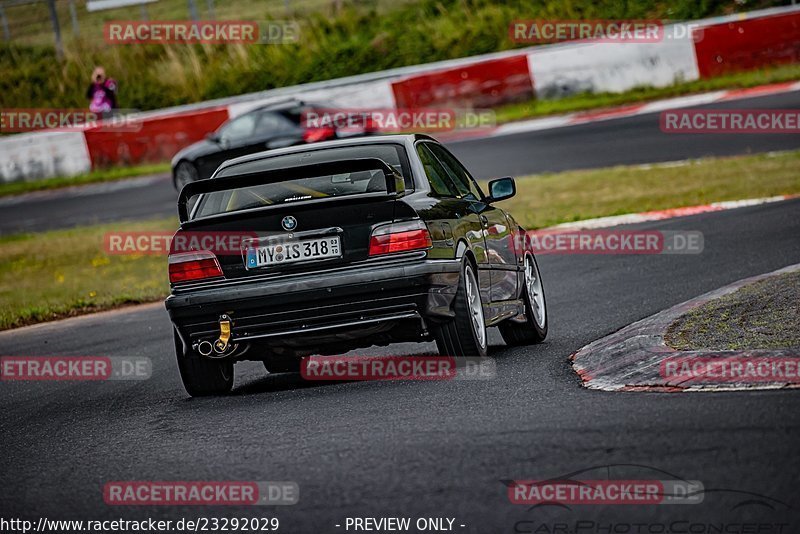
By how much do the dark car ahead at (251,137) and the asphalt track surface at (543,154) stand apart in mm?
697

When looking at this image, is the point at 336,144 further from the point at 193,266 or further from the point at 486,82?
the point at 486,82

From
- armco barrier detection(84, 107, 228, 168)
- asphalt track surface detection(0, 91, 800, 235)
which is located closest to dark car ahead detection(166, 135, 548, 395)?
asphalt track surface detection(0, 91, 800, 235)

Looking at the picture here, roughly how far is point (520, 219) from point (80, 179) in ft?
44.9

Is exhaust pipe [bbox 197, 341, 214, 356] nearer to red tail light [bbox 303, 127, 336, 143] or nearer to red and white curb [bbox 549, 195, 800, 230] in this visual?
red and white curb [bbox 549, 195, 800, 230]

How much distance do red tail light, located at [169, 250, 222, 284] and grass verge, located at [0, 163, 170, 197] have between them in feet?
68.7

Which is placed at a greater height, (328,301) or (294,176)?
(294,176)

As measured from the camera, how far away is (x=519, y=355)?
8.62 metres

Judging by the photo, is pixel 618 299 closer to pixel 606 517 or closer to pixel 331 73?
pixel 606 517

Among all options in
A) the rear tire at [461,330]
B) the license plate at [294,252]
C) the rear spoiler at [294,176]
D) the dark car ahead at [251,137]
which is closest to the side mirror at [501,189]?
the rear tire at [461,330]

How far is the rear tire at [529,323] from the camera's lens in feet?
30.1

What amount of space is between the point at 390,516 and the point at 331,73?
96.6 feet

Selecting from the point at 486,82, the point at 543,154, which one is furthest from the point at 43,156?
the point at 543,154

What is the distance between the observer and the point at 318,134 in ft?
80.0

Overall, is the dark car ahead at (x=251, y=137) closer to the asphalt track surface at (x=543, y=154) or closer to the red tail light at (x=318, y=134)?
the red tail light at (x=318, y=134)
